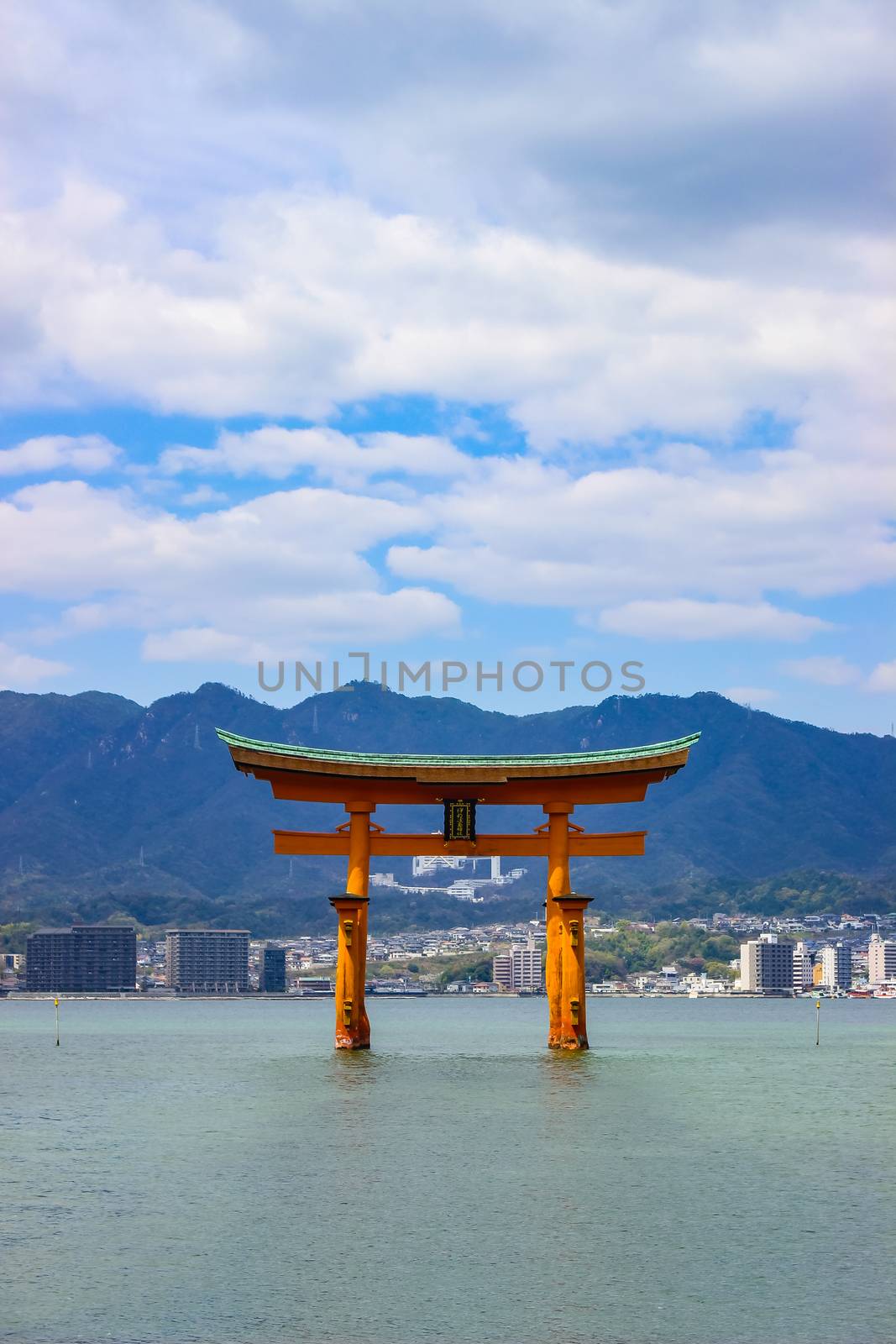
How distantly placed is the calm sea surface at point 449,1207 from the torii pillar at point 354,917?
3.12 metres

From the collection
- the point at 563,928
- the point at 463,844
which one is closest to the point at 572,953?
the point at 563,928

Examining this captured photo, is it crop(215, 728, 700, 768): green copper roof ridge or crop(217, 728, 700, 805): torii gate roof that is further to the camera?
crop(217, 728, 700, 805): torii gate roof

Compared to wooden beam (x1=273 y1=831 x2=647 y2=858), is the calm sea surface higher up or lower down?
lower down

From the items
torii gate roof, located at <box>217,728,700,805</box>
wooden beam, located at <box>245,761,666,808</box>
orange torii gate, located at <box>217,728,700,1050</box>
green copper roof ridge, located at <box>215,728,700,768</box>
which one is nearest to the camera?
green copper roof ridge, located at <box>215,728,700,768</box>

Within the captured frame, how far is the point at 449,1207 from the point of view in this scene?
88.9 ft

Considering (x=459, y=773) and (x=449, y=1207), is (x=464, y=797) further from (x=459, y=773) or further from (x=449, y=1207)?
(x=449, y=1207)

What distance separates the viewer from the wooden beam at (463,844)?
5153cm

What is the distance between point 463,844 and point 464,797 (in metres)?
1.47

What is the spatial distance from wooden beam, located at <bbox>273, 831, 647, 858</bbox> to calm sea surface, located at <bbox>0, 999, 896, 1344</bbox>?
23.0 feet

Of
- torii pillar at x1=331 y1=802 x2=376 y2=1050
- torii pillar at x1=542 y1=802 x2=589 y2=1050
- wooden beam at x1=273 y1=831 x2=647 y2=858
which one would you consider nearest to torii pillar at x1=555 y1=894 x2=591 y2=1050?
torii pillar at x1=542 y1=802 x2=589 y2=1050

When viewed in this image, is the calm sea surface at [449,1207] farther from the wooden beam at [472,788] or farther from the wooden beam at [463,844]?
the wooden beam at [472,788]

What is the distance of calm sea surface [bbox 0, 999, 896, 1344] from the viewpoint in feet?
65.4

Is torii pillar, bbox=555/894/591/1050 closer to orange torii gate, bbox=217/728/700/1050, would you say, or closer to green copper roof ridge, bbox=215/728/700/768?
orange torii gate, bbox=217/728/700/1050

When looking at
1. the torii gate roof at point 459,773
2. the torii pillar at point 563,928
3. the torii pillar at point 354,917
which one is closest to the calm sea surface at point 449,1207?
the torii pillar at point 563,928
